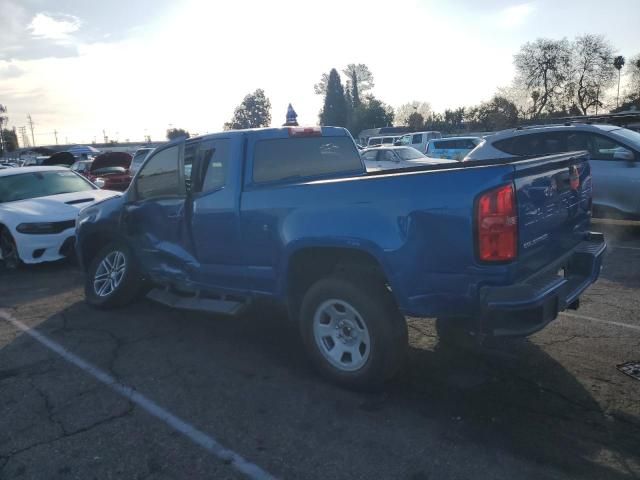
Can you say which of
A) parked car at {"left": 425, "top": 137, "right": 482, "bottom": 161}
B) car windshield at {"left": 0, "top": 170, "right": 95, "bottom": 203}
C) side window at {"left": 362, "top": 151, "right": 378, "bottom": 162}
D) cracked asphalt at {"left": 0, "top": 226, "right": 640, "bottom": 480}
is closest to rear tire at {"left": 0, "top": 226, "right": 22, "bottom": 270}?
car windshield at {"left": 0, "top": 170, "right": 95, "bottom": 203}

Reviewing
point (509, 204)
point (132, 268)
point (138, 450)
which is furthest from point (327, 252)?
point (132, 268)

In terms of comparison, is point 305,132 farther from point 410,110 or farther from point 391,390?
point 410,110

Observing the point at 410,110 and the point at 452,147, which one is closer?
the point at 452,147

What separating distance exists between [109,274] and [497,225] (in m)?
4.74

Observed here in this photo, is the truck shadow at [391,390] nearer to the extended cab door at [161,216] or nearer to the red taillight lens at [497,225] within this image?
the extended cab door at [161,216]

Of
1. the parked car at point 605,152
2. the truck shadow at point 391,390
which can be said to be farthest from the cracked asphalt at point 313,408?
the parked car at point 605,152

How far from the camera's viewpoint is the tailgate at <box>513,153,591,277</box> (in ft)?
10.3

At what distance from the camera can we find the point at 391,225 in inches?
130

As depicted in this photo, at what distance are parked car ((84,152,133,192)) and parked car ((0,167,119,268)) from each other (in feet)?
25.1

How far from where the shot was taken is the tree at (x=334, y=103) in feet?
268

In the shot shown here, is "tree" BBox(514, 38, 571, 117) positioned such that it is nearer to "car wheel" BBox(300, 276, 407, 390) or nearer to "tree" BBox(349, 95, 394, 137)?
"tree" BBox(349, 95, 394, 137)

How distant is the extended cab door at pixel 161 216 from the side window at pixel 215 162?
0.36 meters

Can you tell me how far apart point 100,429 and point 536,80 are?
64052 mm

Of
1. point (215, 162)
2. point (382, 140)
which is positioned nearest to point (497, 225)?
point (215, 162)
